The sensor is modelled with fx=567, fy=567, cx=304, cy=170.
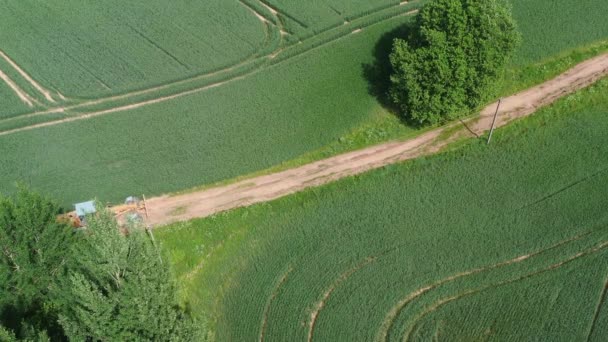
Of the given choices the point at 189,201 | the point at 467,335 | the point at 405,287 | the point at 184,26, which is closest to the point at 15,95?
the point at 184,26

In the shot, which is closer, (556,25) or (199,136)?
(199,136)

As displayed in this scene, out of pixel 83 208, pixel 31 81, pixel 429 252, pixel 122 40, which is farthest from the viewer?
pixel 122 40

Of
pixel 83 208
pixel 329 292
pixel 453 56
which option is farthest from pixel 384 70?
pixel 83 208

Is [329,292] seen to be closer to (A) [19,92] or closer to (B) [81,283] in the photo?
(B) [81,283]

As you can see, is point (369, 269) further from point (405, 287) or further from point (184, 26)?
point (184, 26)

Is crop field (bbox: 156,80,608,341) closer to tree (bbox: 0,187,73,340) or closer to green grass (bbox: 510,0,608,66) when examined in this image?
green grass (bbox: 510,0,608,66)

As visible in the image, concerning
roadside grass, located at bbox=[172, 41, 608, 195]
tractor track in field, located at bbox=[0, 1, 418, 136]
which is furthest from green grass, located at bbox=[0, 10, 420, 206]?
tractor track in field, located at bbox=[0, 1, 418, 136]
